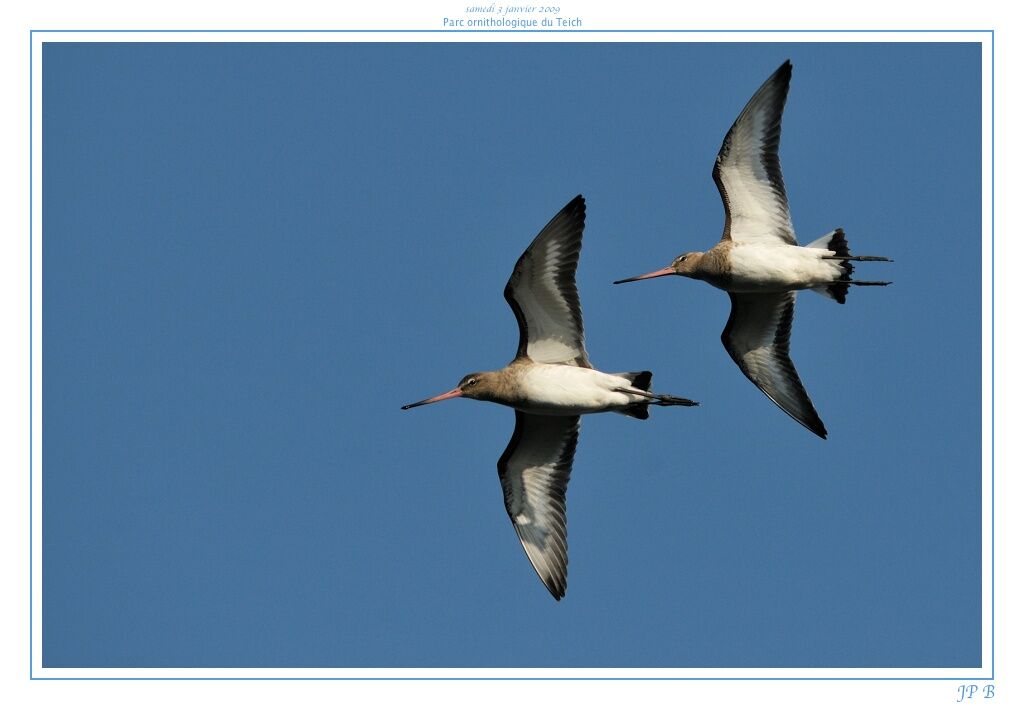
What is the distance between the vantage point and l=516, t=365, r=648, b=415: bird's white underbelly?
15.4 meters

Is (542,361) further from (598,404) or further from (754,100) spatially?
(754,100)

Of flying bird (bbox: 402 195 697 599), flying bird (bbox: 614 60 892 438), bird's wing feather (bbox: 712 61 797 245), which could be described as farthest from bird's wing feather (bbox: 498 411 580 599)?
bird's wing feather (bbox: 712 61 797 245)

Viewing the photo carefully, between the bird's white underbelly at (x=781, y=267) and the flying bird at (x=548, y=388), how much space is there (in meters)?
1.42

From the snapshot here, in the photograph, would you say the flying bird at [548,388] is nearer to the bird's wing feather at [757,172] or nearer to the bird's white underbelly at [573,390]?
the bird's white underbelly at [573,390]

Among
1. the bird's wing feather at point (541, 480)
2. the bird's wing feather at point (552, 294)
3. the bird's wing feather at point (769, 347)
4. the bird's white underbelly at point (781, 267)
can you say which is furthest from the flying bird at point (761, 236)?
the bird's wing feather at point (541, 480)

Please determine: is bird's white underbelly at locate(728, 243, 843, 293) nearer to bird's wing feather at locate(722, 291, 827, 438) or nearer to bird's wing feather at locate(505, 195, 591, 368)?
bird's wing feather at locate(722, 291, 827, 438)

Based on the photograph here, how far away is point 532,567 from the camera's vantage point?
53.0ft

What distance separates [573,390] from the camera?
15406 millimetres

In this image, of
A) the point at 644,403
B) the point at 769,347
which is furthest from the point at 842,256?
the point at 644,403

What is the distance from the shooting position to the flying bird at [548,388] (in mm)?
15461

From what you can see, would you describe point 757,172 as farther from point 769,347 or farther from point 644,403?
point 644,403
